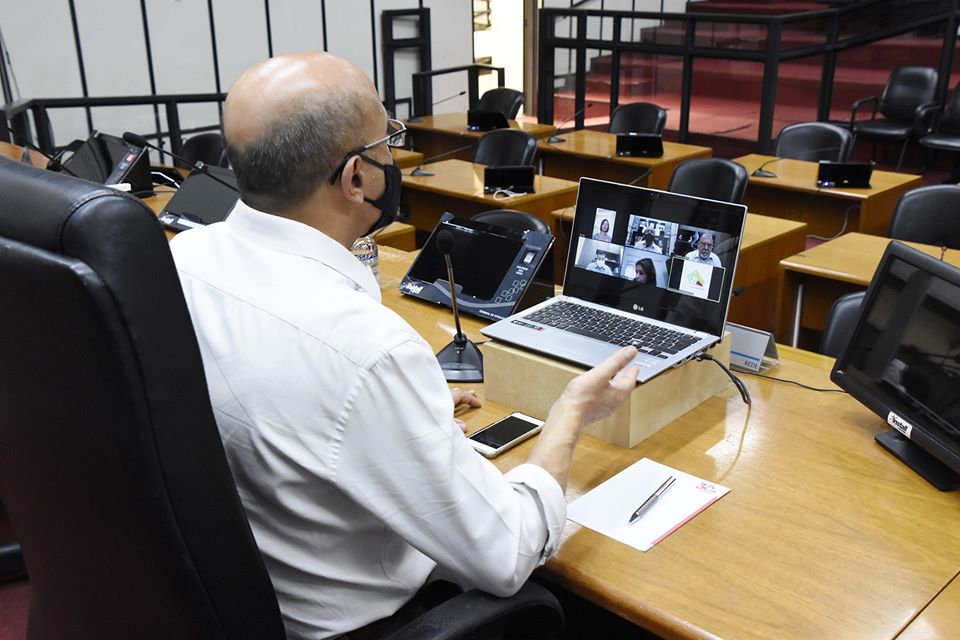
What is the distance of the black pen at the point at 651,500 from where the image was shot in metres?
1.50

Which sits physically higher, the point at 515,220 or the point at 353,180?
the point at 353,180

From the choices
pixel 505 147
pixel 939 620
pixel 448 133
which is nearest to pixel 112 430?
pixel 939 620

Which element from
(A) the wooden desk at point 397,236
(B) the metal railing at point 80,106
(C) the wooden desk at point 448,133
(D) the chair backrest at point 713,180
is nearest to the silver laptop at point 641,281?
(A) the wooden desk at point 397,236

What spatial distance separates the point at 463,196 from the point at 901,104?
4391 millimetres

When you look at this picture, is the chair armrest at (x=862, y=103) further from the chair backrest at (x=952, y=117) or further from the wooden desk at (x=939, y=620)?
the wooden desk at (x=939, y=620)

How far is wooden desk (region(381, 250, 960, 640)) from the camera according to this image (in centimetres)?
126

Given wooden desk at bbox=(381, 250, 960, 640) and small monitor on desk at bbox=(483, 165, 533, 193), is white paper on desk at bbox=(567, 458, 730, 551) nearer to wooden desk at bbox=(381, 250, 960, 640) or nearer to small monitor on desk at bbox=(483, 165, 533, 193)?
wooden desk at bbox=(381, 250, 960, 640)

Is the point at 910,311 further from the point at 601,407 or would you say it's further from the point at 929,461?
the point at 601,407

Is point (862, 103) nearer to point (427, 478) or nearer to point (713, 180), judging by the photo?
point (713, 180)

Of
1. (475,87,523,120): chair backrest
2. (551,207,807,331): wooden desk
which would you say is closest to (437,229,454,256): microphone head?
(551,207,807,331): wooden desk

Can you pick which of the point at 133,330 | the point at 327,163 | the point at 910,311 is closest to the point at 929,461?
the point at 910,311

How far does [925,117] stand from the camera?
6.84 meters

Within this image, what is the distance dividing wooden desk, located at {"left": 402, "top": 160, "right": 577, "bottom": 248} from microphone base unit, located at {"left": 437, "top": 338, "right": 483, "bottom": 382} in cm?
→ 244

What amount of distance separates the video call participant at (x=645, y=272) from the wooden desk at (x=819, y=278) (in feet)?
5.05
